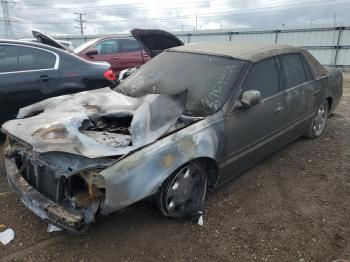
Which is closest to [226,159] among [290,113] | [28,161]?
[290,113]

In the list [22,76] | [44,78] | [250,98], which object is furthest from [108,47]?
[250,98]

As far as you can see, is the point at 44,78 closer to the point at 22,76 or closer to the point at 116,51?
the point at 22,76

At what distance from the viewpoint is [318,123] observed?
5438mm

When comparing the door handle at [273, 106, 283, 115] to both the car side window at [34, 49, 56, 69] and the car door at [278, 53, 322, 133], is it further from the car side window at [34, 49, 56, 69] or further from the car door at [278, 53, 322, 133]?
the car side window at [34, 49, 56, 69]

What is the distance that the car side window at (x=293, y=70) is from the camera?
430 centimetres

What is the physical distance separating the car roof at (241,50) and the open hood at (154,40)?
1.23 metres

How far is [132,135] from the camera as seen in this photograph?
2.74 meters

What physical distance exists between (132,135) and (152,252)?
0.98m

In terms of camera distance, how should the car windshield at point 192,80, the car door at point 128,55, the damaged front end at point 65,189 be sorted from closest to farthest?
the damaged front end at point 65,189
the car windshield at point 192,80
the car door at point 128,55

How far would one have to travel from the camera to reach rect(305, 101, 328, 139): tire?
5.26 m

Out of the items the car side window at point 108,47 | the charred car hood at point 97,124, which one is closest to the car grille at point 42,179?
the charred car hood at point 97,124

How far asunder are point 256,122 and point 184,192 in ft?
3.88

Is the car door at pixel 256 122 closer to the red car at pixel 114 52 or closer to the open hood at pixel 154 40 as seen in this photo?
the open hood at pixel 154 40

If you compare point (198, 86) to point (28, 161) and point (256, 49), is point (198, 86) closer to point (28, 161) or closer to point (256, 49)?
point (256, 49)
